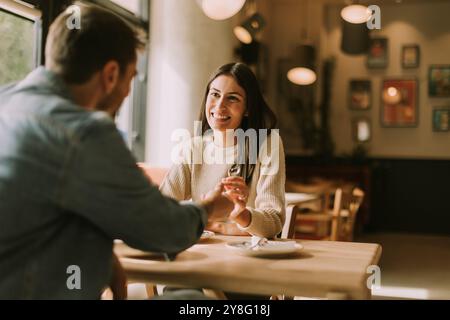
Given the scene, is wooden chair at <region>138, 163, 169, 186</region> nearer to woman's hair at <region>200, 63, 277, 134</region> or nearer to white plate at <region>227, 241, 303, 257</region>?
woman's hair at <region>200, 63, 277, 134</region>

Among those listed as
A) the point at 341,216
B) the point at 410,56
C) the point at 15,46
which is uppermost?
the point at 410,56

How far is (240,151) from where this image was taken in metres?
2.21

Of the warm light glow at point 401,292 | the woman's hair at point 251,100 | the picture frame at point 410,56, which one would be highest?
the picture frame at point 410,56

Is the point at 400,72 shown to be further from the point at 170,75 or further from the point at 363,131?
the point at 170,75

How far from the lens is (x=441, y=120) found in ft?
26.6

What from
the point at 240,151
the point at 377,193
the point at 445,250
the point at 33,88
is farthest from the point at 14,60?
the point at 377,193

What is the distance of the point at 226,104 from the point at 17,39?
1.98 metres

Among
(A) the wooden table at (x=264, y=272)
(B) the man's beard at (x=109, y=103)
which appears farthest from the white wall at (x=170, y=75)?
(B) the man's beard at (x=109, y=103)

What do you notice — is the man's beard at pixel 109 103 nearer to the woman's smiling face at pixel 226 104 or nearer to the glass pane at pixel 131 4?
the woman's smiling face at pixel 226 104

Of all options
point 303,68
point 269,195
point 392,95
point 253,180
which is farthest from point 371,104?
point 269,195

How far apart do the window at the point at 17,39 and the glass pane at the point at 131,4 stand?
1.37 m

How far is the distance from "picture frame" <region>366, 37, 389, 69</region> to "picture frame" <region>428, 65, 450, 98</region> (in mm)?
695

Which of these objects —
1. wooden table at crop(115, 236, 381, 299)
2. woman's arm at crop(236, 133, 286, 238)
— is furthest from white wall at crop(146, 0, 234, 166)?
wooden table at crop(115, 236, 381, 299)

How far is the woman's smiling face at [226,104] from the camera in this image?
221 centimetres
